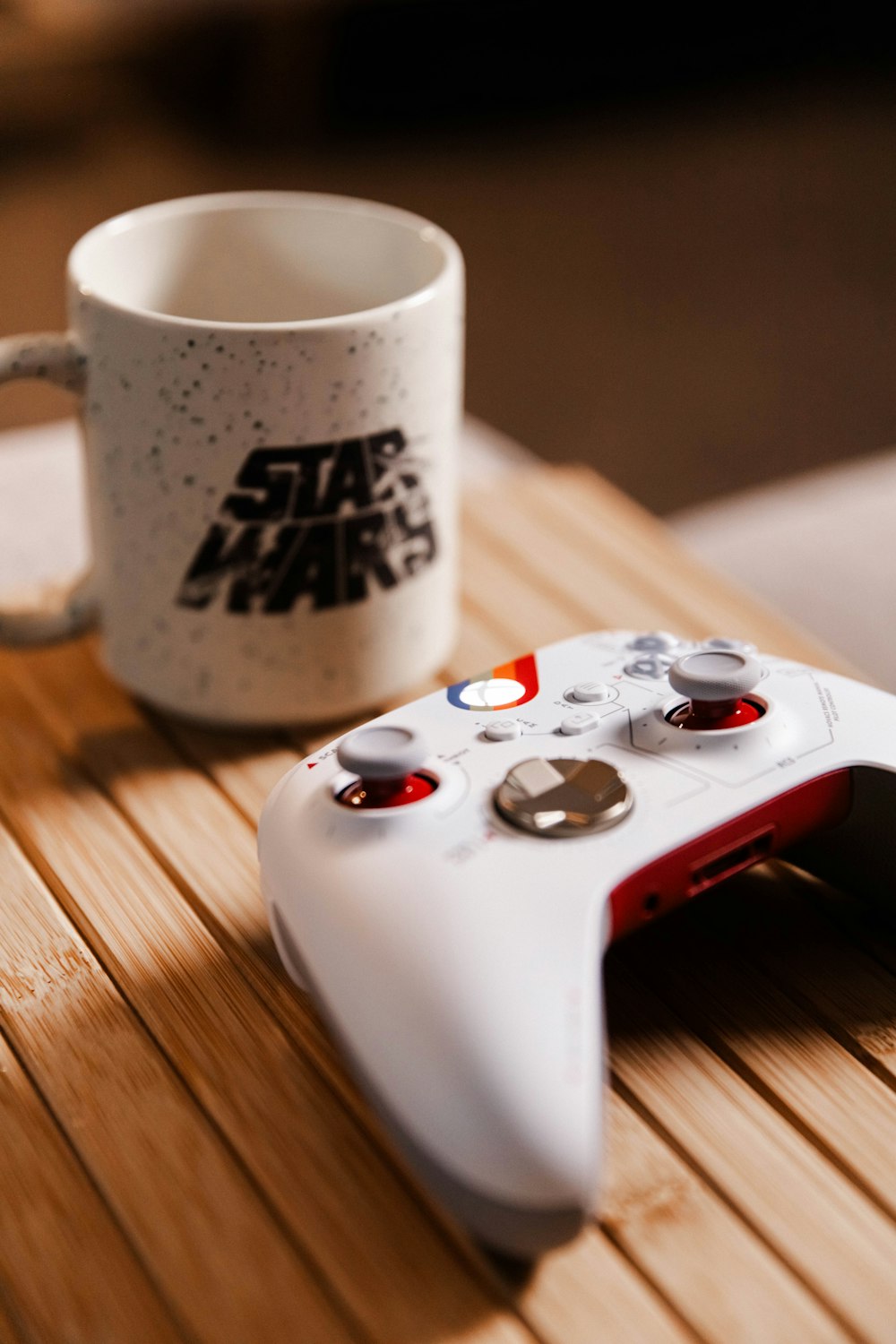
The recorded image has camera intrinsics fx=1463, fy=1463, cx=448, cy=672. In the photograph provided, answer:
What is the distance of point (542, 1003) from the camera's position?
0.31m

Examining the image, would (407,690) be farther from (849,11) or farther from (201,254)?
(849,11)

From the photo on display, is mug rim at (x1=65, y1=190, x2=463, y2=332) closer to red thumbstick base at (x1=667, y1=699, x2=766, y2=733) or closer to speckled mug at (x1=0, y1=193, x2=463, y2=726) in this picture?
speckled mug at (x1=0, y1=193, x2=463, y2=726)

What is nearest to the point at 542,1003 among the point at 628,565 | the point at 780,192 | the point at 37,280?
the point at 628,565

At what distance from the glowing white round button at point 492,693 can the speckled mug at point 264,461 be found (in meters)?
0.08

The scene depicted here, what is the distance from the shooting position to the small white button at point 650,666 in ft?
1.34

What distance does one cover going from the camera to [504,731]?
38 cm

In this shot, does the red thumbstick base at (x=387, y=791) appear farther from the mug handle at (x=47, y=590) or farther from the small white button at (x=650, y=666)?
the mug handle at (x=47, y=590)

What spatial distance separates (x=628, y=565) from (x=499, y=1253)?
0.34m

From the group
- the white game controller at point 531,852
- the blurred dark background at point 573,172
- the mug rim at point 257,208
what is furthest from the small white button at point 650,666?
the blurred dark background at point 573,172

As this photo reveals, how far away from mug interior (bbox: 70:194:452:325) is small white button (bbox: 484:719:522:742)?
0.18m

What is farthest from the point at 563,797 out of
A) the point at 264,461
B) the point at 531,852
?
the point at 264,461

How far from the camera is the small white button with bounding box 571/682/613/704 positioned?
40 centimetres

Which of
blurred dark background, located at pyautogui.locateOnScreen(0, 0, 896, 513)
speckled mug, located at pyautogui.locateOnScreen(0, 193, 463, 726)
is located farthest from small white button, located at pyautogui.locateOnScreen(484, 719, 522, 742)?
blurred dark background, located at pyautogui.locateOnScreen(0, 0, 896, 513)

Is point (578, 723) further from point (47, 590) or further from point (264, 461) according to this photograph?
point (47, 590)
